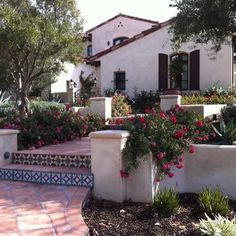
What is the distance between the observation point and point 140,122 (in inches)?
228

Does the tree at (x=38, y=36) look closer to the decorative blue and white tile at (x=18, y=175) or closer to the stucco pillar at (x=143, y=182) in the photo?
the decorative blue and white tile at (x=18, y=175)

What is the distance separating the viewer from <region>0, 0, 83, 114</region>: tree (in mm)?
10555

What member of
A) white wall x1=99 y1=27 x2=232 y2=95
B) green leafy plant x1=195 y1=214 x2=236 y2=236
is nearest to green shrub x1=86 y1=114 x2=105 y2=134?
green leafy plant x1=195 y1=214 x2=236 y2=236

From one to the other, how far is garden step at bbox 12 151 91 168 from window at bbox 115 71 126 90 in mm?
13638

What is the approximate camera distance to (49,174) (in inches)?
235

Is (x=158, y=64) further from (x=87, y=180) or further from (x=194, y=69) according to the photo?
(x=87, y=180)

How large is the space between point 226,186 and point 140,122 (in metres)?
1.69

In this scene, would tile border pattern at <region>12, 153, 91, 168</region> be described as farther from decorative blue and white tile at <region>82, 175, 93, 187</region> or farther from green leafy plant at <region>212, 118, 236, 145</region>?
green leafy plant at <region>212, 118, 236, 145</region>

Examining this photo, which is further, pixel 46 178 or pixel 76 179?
pixel 46 178

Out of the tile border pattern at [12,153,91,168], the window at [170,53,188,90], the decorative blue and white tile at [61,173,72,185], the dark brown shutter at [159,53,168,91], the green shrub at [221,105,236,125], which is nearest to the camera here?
the decorative blue and white tile at [61,173,72,185]

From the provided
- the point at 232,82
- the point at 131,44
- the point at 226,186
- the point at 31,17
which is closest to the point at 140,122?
the point at 226,186

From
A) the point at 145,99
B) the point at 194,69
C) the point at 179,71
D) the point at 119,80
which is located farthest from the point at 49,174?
the point at 119,80

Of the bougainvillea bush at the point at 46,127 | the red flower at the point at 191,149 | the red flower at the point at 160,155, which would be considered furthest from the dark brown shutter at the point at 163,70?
the red flower at the point at 160,155

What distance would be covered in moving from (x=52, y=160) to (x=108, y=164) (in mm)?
1576
